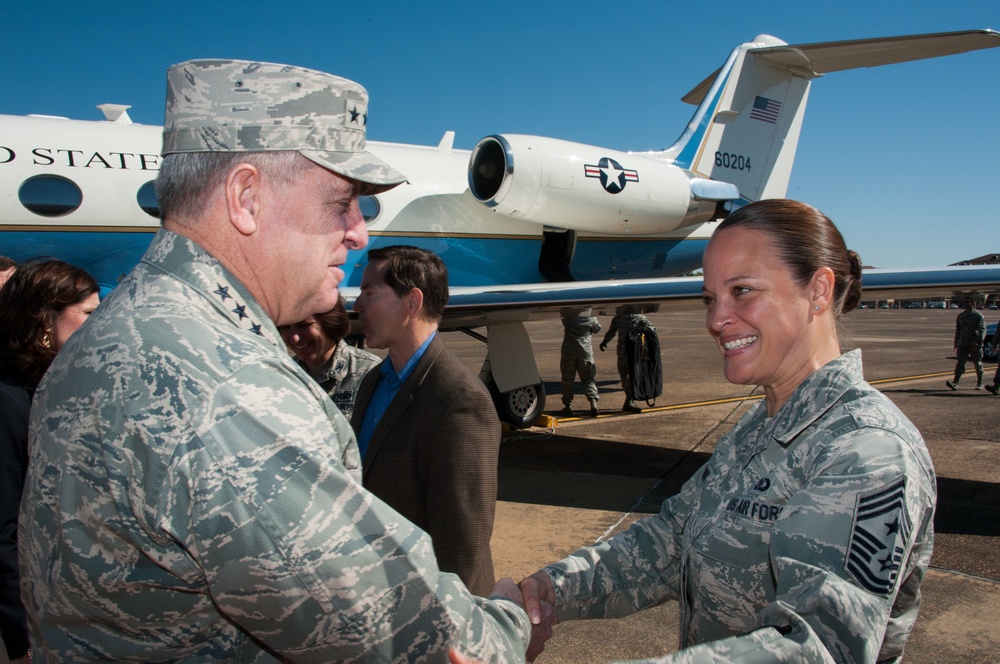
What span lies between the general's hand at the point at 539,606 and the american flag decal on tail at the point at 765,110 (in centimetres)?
1146

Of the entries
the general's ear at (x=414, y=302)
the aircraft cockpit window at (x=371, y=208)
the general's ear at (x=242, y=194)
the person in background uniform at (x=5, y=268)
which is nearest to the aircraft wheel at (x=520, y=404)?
the aircraft cockpit window at (x=371, y=208)

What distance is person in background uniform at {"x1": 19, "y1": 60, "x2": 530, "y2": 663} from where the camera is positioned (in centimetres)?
101

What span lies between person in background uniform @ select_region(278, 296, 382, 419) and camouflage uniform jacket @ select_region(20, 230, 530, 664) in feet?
8.29

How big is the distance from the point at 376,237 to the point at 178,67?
270 inches

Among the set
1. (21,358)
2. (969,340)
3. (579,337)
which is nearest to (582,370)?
(579,337)

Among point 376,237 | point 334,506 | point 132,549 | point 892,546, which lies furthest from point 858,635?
point 376,237

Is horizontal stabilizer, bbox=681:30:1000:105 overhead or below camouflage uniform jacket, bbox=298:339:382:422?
overhead

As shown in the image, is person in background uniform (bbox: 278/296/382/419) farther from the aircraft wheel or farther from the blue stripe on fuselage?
the aircraft wheel

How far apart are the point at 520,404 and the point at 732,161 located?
579 centimetres

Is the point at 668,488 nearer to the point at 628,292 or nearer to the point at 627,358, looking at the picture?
the point at 628,292

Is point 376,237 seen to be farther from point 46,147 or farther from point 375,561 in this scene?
point 375,561

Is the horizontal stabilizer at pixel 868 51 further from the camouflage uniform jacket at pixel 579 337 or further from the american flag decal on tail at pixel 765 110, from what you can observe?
the camouflage uniform jacket at pixel 579 337

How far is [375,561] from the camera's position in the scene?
41.0 inches

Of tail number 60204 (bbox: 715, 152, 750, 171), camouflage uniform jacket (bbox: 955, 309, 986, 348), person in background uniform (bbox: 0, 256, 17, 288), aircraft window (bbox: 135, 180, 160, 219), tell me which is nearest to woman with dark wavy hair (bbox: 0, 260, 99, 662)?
person in background uniform (bbox: 0, 256, 17, 288)
